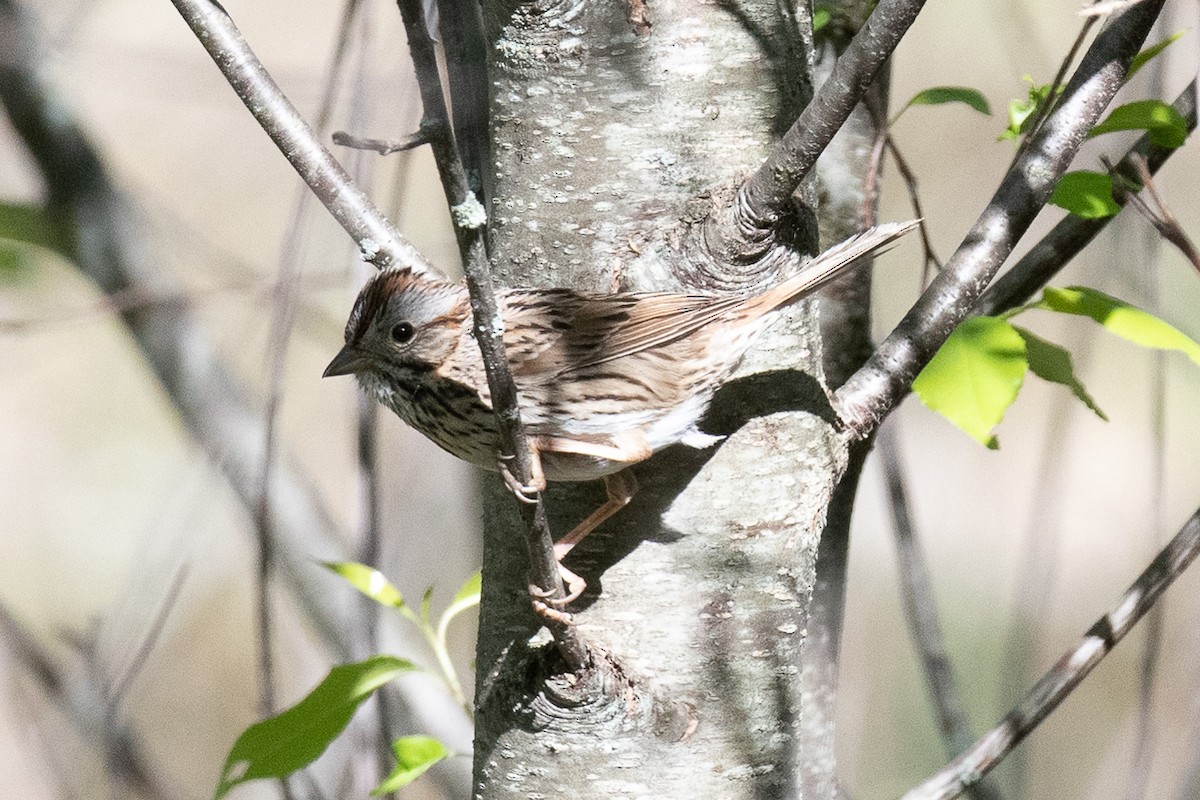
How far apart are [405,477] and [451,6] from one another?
3.59m

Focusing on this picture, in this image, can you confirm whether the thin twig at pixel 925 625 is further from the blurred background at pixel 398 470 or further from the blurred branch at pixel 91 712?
the blurred background at pixel 398 470

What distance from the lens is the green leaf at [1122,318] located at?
75.5 inches

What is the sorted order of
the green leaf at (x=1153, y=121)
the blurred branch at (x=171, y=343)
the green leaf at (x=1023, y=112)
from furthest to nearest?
1. the blurred branch at (x=171, y=343)
2. the green leaf at (x=1023, y=112)
3. the green leaf at (x=1153, y=121)

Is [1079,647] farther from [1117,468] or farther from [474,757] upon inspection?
[1117,468]

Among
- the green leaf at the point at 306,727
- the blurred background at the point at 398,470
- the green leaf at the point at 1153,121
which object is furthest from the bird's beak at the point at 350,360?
the blurred background at the point at 398,470

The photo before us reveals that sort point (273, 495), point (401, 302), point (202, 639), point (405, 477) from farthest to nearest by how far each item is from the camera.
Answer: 1. point (202, 639)
2. point (405, 477)
3. point (273, 495)
4. point (401, 302)

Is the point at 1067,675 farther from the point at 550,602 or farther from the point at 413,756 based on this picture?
the point at 413,756

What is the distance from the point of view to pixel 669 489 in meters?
1.91

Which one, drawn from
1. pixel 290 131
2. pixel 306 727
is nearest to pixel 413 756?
pixel 306 727

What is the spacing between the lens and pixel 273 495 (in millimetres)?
3205

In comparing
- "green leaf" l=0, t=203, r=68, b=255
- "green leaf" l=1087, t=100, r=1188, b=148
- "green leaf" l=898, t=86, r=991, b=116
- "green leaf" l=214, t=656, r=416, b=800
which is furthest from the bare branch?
"green leaf" l=0, t=203, r=68, b=255

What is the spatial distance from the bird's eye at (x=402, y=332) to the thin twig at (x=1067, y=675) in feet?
4.21

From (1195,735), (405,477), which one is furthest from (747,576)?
(405,477)

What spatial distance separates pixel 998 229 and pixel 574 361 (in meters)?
0.81
